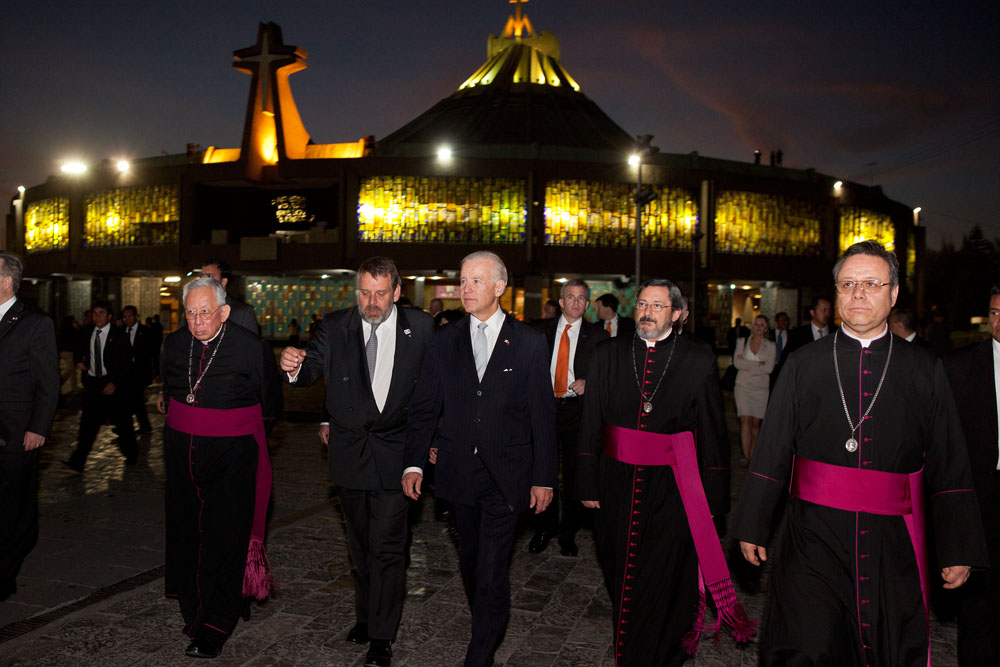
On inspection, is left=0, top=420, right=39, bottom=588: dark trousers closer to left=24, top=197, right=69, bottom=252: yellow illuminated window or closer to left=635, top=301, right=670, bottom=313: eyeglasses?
left=635, top=301, right=670, bottom=313: eyeglasses

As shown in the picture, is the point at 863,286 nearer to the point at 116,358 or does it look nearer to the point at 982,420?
the point at 982,420

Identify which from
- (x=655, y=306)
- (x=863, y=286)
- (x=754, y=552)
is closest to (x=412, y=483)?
(x=655, y=306)

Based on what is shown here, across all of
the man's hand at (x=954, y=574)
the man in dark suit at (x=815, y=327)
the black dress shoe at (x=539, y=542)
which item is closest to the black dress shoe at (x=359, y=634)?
the black dress shoe at (x=539, y=542)

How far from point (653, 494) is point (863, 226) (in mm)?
49794

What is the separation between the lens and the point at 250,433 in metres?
4.61

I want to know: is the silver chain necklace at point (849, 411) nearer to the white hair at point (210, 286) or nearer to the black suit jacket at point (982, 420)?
the black suit jacket at point (982, 420)

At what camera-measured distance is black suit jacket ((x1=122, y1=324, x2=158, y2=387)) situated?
10.7 m

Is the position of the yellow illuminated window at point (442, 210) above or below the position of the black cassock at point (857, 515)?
above

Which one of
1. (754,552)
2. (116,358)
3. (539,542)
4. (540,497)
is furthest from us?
(116,358)

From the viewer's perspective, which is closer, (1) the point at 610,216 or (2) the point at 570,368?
(2) the point at 570,368

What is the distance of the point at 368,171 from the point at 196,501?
37132 millimetres

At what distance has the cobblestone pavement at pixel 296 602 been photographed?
168 inches

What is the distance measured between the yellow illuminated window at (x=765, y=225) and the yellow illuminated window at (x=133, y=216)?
29544 mm

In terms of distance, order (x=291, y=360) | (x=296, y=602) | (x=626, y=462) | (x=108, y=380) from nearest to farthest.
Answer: (x=626, y=462)
(x=291, y=360)
(x=296, y=602)
(x=108, y=380)
